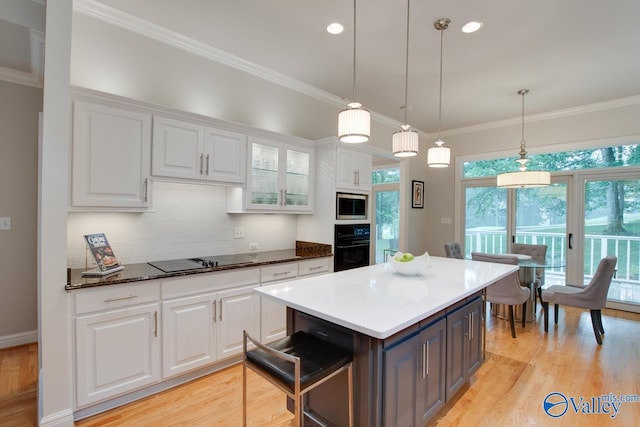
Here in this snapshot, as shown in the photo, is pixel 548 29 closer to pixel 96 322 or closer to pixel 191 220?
pixel 191 220

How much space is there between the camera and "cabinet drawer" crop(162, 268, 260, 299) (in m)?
2.28

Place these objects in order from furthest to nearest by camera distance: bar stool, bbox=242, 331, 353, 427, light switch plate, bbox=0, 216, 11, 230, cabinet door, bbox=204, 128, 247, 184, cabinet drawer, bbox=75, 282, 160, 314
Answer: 1. light switch plate, bbox=0, 216, 11, 230
2. cabinet door, bbox=204, 128, 247, 184
3. cabinet drawer, bbox=75, 282, 160, 314
4. bar stool, bbox=242, 331, 353, 427

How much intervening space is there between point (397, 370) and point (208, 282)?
1601 millimetres

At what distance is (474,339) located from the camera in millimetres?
2328

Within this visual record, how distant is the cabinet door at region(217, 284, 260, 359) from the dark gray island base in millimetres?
831

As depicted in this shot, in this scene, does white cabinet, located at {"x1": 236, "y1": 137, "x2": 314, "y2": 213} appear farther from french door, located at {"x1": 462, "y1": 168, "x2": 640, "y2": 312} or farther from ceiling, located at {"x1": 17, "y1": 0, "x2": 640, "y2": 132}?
french door, located at {"x1": 462, "y1": 168, "x2": 640, "y2": 312}

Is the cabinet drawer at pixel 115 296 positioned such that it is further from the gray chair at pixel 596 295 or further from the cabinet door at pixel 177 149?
the gray chair at pixel 596 295

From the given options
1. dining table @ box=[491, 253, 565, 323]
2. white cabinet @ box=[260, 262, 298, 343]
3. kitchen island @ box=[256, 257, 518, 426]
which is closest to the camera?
kitchen island @ box=[256, 257, 518, 426]

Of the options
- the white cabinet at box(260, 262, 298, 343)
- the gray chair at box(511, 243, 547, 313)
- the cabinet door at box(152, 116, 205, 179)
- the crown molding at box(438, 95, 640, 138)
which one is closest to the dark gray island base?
the white cabinet at box(260, 262, 298, 343)

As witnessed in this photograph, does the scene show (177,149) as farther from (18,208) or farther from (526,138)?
(526,138)

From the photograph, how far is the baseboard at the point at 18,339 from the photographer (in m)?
2.96

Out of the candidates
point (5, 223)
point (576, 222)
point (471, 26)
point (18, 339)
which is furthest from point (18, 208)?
point (576, 222)

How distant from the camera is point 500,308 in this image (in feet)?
13.1

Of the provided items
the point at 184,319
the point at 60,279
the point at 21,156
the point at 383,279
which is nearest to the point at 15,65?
the point at 21,156
